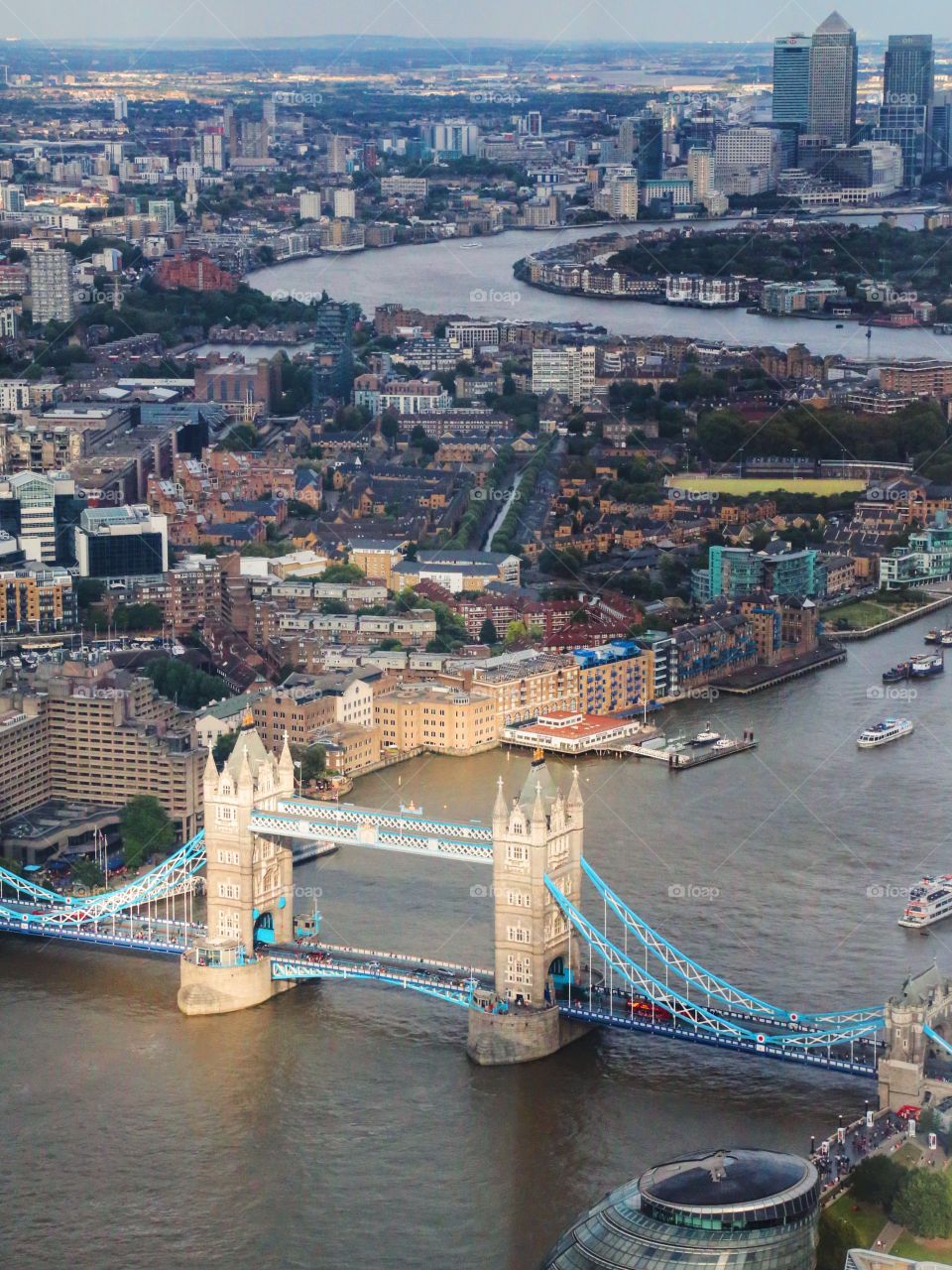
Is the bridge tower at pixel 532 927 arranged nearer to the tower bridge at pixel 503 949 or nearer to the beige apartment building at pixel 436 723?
the tower bridge at pixel 503 949

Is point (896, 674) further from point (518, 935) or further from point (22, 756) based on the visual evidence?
point (518, 935)

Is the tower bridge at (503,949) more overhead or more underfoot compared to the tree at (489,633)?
more overhead

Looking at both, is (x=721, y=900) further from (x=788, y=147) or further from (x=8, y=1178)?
(x=788, y=147)

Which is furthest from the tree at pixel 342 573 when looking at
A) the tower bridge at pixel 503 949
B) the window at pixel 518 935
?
the window at pixel 518 935

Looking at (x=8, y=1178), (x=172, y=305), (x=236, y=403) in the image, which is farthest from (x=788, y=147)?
(x=8, y=1178)

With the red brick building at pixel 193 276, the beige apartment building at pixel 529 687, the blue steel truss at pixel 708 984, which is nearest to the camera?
the blue steel truss at pixel 708 984
